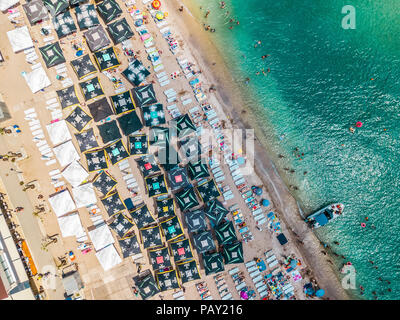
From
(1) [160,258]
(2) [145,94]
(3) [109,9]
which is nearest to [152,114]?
(2) [145,94]

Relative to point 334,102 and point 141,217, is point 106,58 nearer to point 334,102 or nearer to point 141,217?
point 141,217

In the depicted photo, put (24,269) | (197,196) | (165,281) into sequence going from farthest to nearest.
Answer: (197,196) → (165,281) → (24,269)

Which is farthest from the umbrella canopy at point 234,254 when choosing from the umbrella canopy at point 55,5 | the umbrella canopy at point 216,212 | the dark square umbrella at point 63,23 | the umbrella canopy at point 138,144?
the umbrella canopy at point 55,5

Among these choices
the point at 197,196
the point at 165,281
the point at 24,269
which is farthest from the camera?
the point at 197,196

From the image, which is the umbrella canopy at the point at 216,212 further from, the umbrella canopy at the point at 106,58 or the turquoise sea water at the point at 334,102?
the umbrella canopy at the point at 106,58

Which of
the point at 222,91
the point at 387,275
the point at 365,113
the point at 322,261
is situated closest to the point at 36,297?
the point at 222,91
